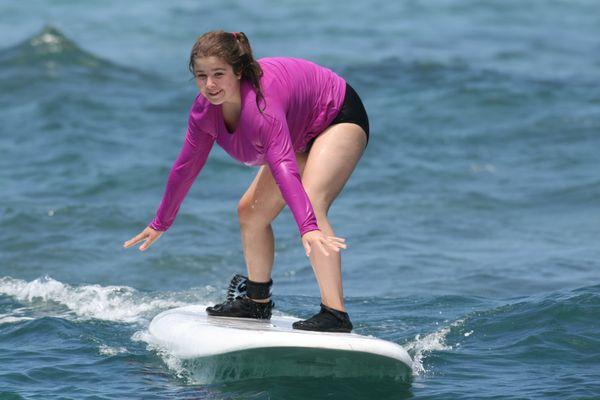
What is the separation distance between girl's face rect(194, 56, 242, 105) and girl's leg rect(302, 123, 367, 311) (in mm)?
611

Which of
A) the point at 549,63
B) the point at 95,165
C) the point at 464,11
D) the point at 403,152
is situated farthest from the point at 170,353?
the point at 464,11

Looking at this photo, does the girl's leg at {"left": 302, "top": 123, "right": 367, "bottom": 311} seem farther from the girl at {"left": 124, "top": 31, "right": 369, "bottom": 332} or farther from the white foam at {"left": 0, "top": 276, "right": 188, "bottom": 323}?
the white foam at {"left": 0, "top": 276, "right": 188, "bottom": 323}

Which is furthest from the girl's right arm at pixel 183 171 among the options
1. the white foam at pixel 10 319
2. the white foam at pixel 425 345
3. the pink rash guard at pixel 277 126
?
the white foam at pixel 425 345

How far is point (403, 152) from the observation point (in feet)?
47.6

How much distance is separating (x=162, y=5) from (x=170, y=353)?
23.4 metres

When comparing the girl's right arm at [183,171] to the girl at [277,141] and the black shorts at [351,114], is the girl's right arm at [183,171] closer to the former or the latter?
the girl at [277,141]

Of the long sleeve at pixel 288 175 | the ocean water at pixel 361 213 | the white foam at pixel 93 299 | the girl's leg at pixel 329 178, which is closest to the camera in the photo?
the long sleeve at pixel 288 175

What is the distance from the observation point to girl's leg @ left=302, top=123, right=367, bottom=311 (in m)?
5.82

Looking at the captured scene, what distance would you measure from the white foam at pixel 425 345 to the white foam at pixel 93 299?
186cm

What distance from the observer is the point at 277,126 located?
220 inches

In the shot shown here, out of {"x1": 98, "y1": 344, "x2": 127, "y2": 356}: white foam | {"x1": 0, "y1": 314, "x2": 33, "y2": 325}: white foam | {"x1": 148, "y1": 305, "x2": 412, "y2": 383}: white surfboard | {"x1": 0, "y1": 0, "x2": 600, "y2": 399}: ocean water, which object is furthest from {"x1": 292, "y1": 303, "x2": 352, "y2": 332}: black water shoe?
{"x1": 0, "y1": 314, "x2": 33, "y2": 325}: white foam

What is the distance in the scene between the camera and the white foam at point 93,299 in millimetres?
7609

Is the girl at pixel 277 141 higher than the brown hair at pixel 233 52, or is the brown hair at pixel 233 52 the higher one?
the brown hair at pixel 233 52

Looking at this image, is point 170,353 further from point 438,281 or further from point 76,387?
point 438,281
